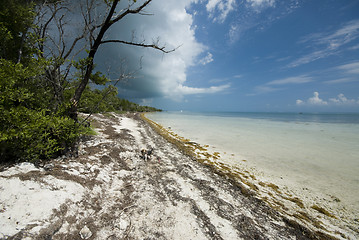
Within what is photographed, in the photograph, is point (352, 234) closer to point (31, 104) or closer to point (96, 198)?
point (96, 198)

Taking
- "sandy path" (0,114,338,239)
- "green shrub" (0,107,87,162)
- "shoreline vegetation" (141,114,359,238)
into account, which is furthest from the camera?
"shoreline vegetation" (141,114,359,238)

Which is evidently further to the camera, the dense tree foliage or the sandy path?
the dense tree foliage

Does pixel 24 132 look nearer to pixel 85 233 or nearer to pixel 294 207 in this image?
pixel 85 233

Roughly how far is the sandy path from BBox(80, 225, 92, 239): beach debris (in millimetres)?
11

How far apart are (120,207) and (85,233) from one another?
1058mm

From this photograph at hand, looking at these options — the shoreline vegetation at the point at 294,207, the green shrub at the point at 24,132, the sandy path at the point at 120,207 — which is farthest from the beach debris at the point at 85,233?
the shoreline vegetation at the point at 294,207

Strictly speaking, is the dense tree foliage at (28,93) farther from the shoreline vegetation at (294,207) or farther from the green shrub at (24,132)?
the shoreline vegetation at (294,207)

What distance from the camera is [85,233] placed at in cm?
295

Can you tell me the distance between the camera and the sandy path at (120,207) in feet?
9.30

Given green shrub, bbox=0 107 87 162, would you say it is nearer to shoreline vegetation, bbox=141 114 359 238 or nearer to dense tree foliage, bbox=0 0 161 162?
dense tree foliage, bbox=0 0 161 162

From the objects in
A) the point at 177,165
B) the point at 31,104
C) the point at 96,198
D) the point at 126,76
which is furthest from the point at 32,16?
the point at 177,165

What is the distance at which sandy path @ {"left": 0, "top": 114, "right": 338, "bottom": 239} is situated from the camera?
2834 mm

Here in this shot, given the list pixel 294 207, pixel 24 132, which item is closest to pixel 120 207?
pixel 24 132

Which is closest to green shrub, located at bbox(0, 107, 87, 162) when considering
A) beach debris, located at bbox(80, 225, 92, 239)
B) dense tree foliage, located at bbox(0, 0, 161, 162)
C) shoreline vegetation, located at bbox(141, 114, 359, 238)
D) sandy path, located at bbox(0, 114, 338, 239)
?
dense tree foliage, located at bbox(0, 0, 161, 162)
